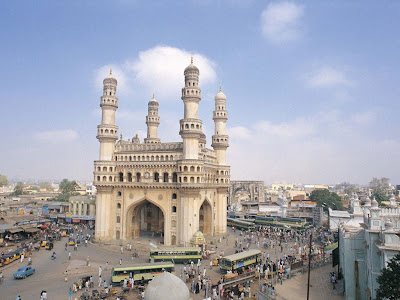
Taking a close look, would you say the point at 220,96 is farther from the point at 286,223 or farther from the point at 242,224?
the point at 286,223

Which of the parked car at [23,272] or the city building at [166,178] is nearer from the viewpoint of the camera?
the parked car at [23,272]

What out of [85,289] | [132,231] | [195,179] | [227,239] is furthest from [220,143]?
[85,289]

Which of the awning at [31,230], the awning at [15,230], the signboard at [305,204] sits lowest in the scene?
the awning at [31,230]

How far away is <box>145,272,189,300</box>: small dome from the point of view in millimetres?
9945

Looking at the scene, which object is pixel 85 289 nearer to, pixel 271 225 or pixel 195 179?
pixel 195 179

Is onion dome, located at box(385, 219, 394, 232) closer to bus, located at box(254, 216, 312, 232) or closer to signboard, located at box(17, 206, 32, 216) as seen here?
bus, located at box(254, 216, 312, 232)

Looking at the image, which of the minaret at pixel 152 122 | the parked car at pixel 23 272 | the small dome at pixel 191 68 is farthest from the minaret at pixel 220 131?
the parked car at pixel 23 272

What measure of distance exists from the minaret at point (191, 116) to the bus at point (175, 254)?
36.6 ft

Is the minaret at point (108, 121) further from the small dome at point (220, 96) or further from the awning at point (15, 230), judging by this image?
the small dome at point (220, 96)

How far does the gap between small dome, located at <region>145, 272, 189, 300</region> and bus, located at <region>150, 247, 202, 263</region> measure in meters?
20.6

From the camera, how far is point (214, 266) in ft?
102

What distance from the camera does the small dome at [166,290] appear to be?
995 cm

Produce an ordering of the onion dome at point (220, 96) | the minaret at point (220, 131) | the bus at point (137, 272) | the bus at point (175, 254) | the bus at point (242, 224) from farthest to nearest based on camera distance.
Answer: the bus at point (242, 224) < the onion dome at point (220, 96) < the minaret at point (220, 131) < the bus at point (175, 254) < the bus at point (137, 272)

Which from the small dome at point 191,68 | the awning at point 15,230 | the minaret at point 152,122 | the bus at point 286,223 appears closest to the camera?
the awning at point 15,230
